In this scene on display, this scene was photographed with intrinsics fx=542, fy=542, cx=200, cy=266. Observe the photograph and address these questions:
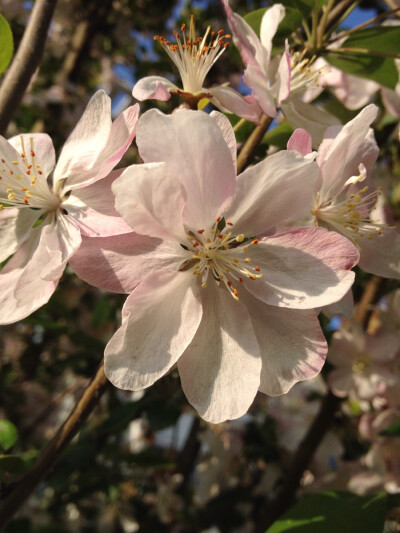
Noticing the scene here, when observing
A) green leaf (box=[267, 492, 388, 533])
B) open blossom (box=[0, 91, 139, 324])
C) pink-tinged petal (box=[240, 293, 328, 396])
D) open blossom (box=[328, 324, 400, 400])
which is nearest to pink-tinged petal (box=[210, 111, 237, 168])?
open blossom (box=[0, 91, 139, 324])

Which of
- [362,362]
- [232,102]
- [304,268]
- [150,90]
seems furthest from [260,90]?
[362,362]

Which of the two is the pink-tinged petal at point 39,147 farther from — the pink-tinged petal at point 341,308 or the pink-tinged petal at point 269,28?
the pink-tinged petal at point 341,308

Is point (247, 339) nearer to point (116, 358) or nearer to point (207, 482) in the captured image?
point (116, 358)

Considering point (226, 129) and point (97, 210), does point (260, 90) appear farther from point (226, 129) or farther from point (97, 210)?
point (97, 210)

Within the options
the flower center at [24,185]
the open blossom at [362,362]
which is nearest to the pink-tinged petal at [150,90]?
the flower center at [24,185]

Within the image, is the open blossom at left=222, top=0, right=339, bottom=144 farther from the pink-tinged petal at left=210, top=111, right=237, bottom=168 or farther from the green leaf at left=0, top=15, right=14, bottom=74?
the green leaf at left=0, top=15, right=14, bottom=74

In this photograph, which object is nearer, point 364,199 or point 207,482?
point 364,199

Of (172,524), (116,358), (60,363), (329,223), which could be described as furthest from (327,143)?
(172,524)
